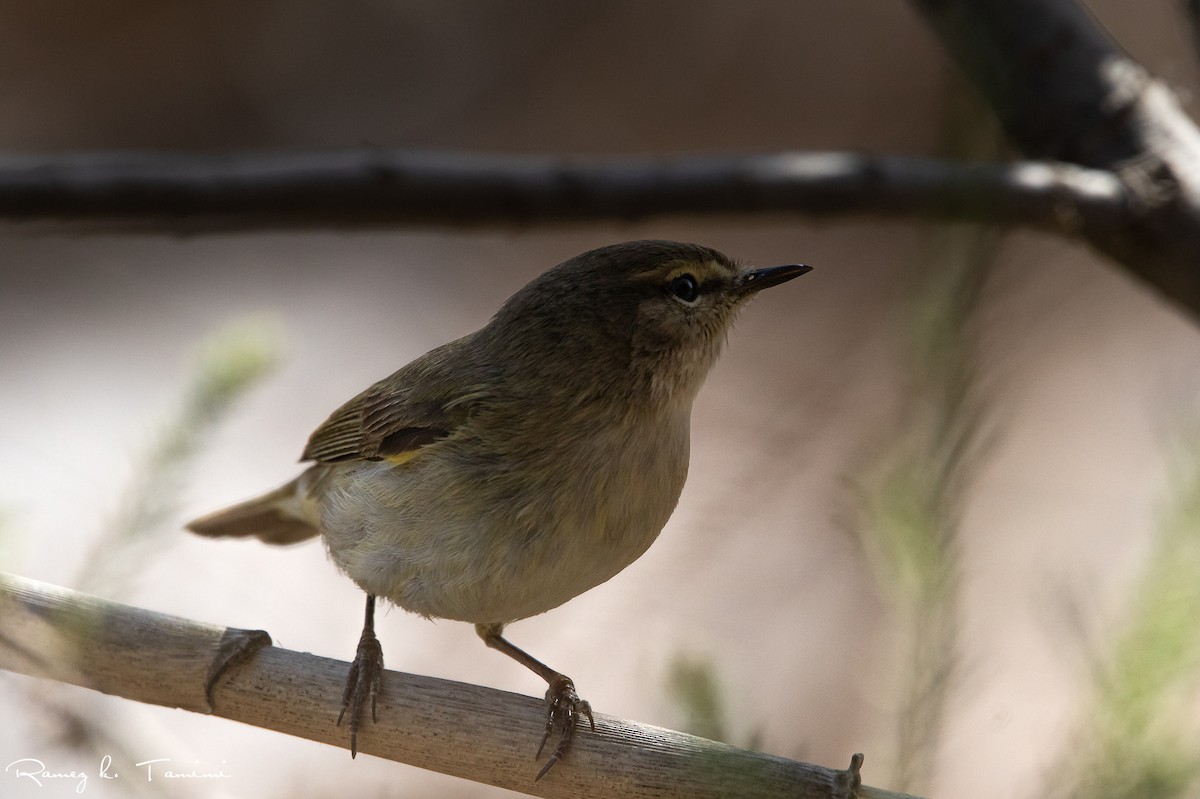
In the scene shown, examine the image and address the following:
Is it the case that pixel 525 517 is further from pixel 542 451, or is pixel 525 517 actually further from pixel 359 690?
pixel 359 690

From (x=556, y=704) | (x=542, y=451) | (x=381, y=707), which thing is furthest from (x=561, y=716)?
(x=542, y=451)

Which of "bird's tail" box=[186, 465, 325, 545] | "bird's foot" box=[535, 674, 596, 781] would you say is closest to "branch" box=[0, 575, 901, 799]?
"bird's foot" box=[535, 674, 596, 781]

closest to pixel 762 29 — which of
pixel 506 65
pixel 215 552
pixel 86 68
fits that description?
pixel 506 65

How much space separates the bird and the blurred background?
18 centimetres

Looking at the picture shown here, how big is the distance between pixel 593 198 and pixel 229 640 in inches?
62.5

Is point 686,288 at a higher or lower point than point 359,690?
higher

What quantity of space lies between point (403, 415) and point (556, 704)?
853mm

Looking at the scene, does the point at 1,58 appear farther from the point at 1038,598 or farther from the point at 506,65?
the point at 1038,598

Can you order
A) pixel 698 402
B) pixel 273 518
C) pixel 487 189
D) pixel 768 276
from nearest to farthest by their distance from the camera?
1. pixel 768 276
2. pixel 487 189
3. pixel 273 518
4. pixel 698 402

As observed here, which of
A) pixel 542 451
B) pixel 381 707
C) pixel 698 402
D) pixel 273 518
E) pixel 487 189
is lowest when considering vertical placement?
pixel 381 707

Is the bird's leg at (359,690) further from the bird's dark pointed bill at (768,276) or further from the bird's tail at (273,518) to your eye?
the bird's dark pointed bill at (768,276)

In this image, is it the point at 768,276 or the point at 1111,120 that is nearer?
the point at 768,276

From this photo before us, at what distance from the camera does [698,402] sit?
17.9 ft

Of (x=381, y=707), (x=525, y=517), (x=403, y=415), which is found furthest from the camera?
(x=403, y=415)
